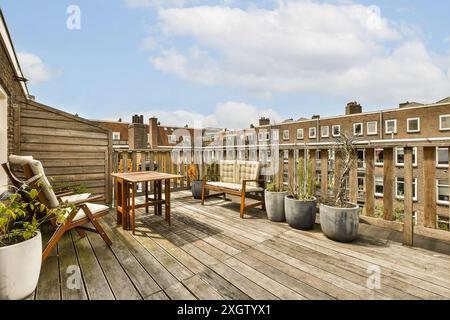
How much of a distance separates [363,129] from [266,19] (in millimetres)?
20006

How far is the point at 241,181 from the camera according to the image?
4336mm

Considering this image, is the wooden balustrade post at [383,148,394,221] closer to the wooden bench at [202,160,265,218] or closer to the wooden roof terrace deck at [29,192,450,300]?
the wooden roof terrace deck at [29,192,450,300]

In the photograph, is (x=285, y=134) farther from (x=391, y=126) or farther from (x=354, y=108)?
(x=391, y=126)

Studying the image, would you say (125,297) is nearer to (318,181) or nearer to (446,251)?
(318,181)

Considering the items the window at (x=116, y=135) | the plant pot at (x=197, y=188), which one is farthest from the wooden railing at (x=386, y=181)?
the window at (x=116, y=135)

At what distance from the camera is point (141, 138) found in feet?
49.0

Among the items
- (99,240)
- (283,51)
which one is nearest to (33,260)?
(99,240)

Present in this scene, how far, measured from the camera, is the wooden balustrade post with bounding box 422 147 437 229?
7.61 ft

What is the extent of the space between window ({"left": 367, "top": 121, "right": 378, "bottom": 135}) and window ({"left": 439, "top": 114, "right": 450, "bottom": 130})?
435 cm

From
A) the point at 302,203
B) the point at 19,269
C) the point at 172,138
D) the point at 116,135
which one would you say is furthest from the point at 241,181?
the point at 172,138

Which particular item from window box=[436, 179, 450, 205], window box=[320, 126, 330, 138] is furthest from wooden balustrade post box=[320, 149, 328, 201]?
window box=[320, 126, 330, 138]

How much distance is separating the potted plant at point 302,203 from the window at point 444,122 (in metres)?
20.6

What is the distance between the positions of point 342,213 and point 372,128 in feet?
73.1

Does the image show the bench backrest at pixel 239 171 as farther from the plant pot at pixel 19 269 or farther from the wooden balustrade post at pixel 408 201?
the plant pot at pixel 19 269
